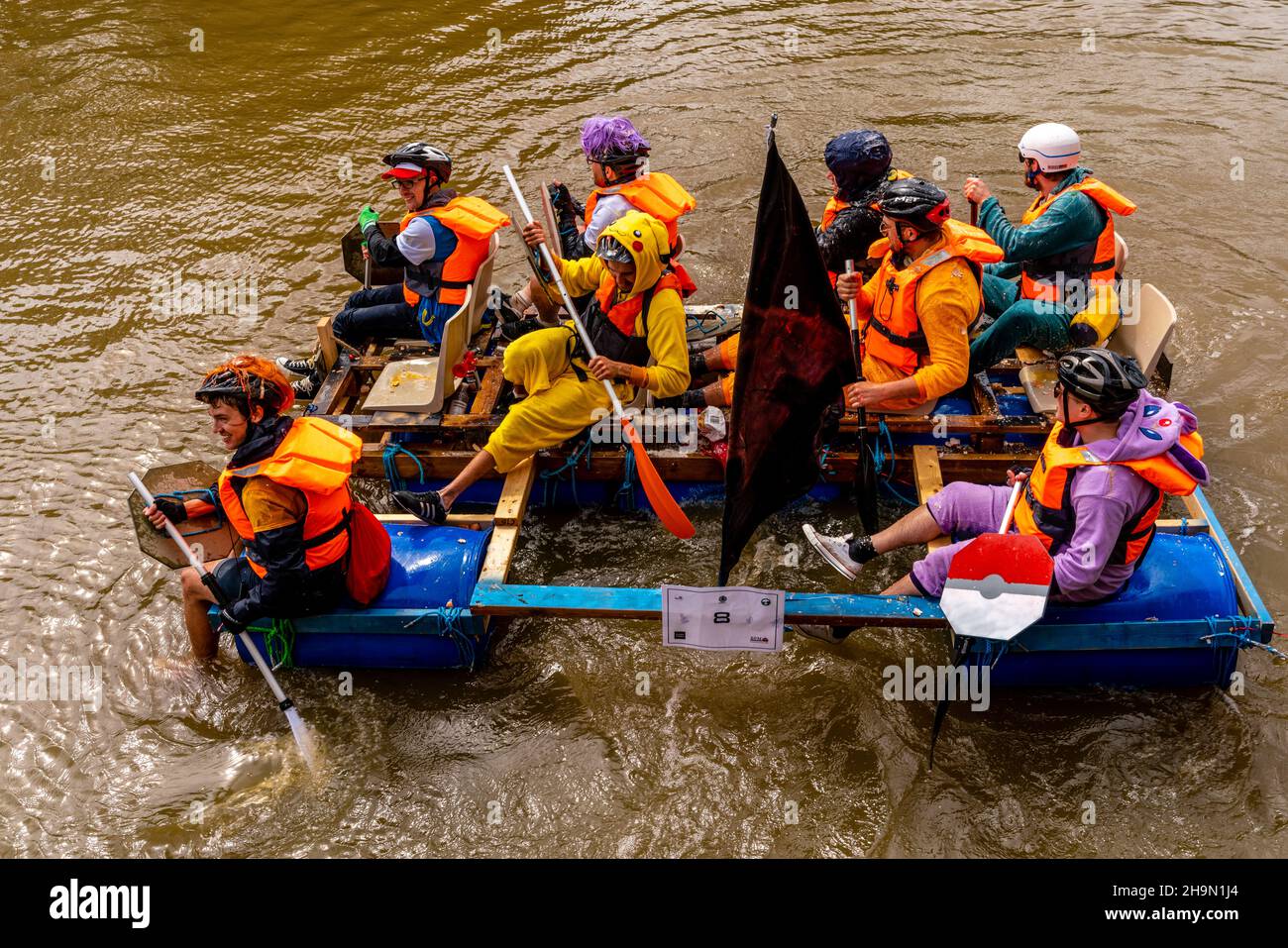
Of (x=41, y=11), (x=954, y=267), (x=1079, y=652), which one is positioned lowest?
(x=1079, y=652)

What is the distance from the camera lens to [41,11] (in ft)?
41.5

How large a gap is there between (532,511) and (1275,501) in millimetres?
4208

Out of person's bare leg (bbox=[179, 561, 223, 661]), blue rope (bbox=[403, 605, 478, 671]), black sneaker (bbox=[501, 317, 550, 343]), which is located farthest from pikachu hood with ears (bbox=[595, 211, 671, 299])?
person's bare leg (bbox=[179, 561, 223, 661])

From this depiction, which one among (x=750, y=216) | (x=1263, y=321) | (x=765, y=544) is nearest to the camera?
(x=765, y=544)

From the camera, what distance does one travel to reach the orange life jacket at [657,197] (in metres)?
5.75

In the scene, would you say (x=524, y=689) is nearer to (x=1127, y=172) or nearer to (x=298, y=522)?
(x=298, y=522)

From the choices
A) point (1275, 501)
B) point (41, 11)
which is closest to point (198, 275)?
point (41, 11)

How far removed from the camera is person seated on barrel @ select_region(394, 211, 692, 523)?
201 inches

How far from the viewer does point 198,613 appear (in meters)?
4.88

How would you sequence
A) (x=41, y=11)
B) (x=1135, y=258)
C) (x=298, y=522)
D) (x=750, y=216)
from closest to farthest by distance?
(x=298, y=522) → (x=1135, y=258) → (x=750, y=216) → (x=41, y=11)

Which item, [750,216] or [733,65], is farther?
[733,65]

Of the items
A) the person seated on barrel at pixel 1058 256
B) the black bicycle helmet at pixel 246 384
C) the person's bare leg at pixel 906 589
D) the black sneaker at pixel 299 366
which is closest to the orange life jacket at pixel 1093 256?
the person seated on barrel at pixel 1058 256

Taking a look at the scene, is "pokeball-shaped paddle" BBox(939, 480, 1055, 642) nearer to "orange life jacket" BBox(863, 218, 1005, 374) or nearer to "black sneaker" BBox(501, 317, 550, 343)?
"orange life jacket" BBox(863, 218, 1005, 374)

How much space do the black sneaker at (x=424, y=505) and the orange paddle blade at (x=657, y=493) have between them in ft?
3.35
